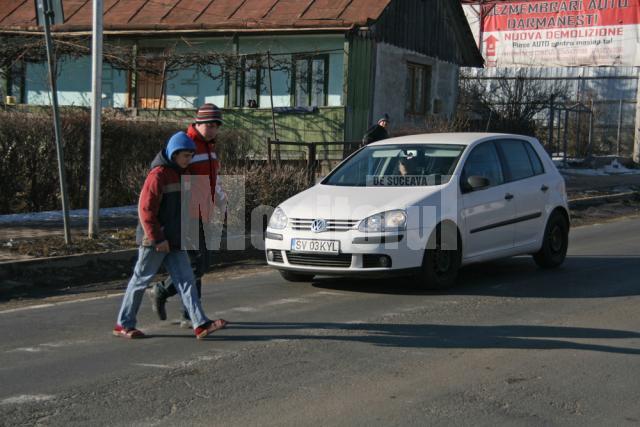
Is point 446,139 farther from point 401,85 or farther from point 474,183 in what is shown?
point 401,85

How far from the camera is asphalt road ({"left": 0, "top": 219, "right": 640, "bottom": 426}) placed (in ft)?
17.1

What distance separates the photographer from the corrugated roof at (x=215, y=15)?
22.5 meters

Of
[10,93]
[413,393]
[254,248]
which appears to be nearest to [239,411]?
[413,393]

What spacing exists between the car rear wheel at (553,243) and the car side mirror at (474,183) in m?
1.54

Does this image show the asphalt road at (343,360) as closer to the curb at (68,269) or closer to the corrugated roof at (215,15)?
the curb at (68,269)

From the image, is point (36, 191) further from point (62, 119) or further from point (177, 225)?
point (177, 225)

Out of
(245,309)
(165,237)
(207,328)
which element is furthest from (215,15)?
(207,328)

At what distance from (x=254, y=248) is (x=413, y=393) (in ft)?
22.0

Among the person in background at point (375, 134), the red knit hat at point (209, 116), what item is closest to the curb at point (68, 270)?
the red knit hat at point (209, 116)

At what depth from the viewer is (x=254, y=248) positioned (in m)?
12.1

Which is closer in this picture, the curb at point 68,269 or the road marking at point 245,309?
the road marking at point 245,309

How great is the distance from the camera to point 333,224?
8.59 meters

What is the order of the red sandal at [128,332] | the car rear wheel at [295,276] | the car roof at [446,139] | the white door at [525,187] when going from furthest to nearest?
the white door at [525,187] < the car roof at [446,139] < the car rear wheel at [295,276] < the red sandal at [128,332]

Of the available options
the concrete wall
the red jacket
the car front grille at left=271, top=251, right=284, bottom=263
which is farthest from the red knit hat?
the concrete wall
